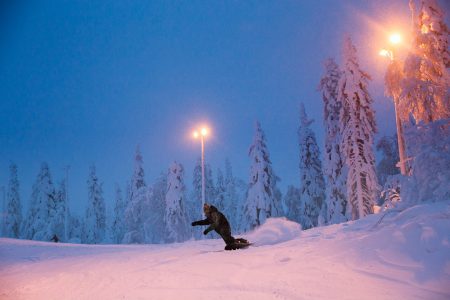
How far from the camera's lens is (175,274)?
7.65m

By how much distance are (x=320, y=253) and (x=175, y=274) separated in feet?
10.7

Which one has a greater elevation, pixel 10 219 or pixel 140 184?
pixel 140 184

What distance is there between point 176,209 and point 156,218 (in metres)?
9.01

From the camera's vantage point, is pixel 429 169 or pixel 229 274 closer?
pixel 229 274

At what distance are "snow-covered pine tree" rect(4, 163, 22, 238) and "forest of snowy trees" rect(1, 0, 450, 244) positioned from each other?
165mm

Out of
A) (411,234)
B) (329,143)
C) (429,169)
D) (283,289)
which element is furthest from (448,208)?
(329,143)

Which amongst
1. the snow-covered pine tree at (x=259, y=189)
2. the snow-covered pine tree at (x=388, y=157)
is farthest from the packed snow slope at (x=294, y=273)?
the snow-covered pine tree at (x=388, y=157)

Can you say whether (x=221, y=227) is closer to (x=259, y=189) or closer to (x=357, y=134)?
(x=357, y=134)

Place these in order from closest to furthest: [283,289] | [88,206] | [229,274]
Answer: [283,289]
[229,274]
[88,206]

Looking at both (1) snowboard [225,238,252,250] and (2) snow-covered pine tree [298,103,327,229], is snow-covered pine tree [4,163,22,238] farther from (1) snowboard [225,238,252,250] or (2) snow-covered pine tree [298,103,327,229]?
(1) snowboard [225,238,252,250]

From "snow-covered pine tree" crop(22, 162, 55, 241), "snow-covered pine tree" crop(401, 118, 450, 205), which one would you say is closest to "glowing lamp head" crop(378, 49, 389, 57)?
"snow-covered pine tree" crop(401, 118, 450, 205)

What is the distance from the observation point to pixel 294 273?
690 cm

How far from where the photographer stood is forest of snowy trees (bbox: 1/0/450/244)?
10.7 meters

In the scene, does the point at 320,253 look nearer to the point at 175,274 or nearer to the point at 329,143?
the point at 175,274
